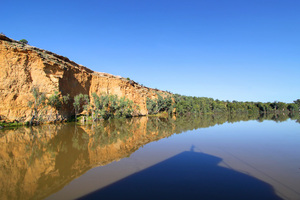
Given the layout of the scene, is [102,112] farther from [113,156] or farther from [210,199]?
[210,199]

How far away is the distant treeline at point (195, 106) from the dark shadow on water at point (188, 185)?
4216 centimetres

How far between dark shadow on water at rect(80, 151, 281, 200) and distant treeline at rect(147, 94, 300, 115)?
4216 cm

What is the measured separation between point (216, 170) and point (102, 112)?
964 inches

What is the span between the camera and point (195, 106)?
67.8 metres

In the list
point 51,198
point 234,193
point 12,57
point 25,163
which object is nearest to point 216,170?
point 234,193

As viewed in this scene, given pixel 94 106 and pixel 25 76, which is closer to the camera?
pixel 25 76

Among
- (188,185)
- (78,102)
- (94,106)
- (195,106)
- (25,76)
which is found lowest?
(188,185)

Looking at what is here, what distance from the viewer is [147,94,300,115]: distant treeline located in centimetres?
5131

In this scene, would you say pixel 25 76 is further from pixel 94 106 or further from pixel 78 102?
pixel 94 106

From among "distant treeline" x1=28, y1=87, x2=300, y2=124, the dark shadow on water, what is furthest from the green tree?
the dark shadow on water

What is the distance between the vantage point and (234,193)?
4.48m

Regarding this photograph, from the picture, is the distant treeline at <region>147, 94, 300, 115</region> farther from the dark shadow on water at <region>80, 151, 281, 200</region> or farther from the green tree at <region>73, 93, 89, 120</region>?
the dark shadow on water at <region>80, 151, 281, 200</region>

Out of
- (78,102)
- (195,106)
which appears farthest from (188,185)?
(195,106)

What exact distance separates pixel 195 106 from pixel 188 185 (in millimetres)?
65080
